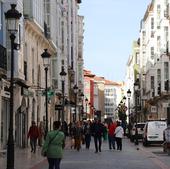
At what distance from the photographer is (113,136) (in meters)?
37.6

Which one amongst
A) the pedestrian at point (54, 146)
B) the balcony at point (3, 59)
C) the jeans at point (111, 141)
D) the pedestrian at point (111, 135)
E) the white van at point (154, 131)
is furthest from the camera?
the white van at point (154, 131)

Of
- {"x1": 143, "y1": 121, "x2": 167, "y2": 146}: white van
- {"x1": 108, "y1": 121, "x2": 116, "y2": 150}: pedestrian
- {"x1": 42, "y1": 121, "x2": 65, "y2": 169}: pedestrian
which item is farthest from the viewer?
{"x1": 143, "y1": 121, "x2": 167, "y2": 146}: white van

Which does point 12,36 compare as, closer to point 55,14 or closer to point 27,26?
point 27,26

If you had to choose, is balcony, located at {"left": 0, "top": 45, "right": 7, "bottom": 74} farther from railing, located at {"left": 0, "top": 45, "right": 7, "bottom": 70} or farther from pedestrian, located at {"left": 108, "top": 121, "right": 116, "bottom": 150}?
pedestrian, located at {"left": 108, "top": 121, "right": 116, "bottom": 150}

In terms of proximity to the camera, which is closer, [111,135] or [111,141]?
[111,135]

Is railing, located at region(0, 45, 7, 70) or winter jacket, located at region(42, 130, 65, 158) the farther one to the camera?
railing, located at region(0, 45, 7, 70)

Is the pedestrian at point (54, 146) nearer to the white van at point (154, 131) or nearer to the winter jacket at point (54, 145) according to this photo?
the winter jacket at point (54, 145)

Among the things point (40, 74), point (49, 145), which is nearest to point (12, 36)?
point (49, 145)

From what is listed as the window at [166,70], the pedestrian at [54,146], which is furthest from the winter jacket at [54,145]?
the window at [166,70]

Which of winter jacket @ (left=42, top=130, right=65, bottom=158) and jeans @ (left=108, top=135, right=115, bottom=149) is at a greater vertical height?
winter jacket @ (left=42, top=130, right=65, bottom=158)

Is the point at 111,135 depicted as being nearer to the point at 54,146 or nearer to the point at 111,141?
the point at 111,141

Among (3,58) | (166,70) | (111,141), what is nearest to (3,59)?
(3,58)

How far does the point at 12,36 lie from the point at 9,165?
12.9ft

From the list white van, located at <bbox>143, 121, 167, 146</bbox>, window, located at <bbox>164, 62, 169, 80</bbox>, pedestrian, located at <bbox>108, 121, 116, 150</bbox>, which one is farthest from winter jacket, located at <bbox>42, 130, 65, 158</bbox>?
window, located at <bbox>164, 62, 169, 80</bbox>
